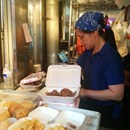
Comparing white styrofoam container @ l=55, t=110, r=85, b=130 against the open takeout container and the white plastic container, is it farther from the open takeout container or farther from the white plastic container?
the white plastic container

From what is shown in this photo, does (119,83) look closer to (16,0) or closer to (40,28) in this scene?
(16,0)

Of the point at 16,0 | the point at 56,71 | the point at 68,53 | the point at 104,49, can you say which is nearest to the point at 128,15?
the point at 68,53

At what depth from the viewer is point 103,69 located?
1435 millimetres

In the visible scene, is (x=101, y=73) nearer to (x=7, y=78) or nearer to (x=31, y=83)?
(x=31, y=83)

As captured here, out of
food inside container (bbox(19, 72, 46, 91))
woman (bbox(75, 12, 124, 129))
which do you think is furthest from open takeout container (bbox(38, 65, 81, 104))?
food inside container (bbox(19, 72, 46, 91))

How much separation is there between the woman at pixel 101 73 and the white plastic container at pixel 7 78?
70 centimetres

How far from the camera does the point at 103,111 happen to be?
1.48 meters

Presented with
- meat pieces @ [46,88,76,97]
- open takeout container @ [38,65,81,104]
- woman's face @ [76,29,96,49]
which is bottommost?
meat pieces @ [46,88,76,97]

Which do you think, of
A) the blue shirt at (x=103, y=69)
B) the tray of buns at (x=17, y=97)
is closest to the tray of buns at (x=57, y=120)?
the tray of buns at (x=17, y=97)

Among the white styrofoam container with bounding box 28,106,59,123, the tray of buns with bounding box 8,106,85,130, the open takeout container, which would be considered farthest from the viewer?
the open takeout container

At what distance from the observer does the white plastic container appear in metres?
1.71

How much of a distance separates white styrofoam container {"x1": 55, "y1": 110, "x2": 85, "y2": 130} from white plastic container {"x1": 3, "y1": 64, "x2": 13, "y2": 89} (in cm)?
87

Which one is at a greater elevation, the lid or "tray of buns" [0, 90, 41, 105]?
the lid

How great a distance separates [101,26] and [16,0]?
88 cm
